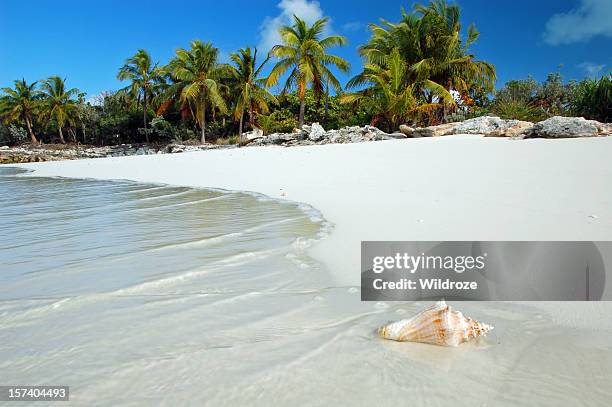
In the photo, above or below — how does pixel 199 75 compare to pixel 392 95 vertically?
above

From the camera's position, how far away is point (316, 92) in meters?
22.9

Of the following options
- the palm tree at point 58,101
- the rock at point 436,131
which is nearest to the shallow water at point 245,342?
the rock at point 436,131

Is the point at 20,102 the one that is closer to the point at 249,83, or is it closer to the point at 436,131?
the point at 249,83

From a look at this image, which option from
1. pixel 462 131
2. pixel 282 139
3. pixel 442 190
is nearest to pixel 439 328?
pixel 442 190

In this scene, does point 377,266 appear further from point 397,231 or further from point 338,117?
point 338,117

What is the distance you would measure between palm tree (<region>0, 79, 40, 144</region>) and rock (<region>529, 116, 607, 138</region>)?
139 ft

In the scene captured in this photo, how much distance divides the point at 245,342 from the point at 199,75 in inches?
1051

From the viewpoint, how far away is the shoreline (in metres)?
2.53

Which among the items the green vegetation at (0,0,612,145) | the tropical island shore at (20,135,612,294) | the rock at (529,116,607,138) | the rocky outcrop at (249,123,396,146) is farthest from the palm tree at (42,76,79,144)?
the rock at (529,116,607,138)

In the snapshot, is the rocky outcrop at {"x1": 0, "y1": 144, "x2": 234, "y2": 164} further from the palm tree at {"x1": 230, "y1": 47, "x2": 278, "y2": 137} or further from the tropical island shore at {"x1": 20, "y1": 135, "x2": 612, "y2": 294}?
the tropical island shore at {"x1": 20, "y1": 135, "x2": 612, "y2": 294}

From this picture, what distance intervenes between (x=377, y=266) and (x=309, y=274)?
38 cm

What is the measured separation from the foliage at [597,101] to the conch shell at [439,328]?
17954 millimetres

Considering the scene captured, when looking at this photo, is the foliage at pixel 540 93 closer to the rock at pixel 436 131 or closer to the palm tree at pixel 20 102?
the rock at pixel 436 131

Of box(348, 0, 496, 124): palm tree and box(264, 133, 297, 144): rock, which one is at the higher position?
box(348, 0, 496, 124): palm tree
